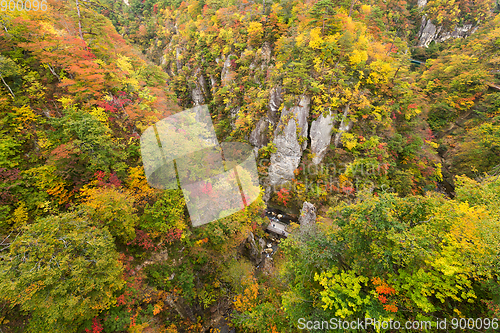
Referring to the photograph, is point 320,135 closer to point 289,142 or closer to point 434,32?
point 289,142

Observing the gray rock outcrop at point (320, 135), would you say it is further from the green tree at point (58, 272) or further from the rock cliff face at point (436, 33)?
the rock cliff face at point (436, 33)

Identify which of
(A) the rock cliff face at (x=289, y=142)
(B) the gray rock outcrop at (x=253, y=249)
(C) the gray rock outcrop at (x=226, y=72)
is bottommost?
(B) the gray rock outcrop at (x=253, y=249)

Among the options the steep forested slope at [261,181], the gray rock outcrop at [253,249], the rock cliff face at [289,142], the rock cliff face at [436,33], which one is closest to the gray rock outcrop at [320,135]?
the steep forested slope at [261,181]

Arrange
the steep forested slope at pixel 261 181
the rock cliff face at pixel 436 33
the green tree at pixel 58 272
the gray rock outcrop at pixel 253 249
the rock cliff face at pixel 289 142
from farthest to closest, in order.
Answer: the rock cliff face at pixel 436 33
the rock cliff face at pixel 289 142
the gray rock outcrop at pixel 253 249
the steep forested slope at pixel 261 181
the green tree at pixel 58 272

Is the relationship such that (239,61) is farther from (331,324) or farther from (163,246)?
(331,324)

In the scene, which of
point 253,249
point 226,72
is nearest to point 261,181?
point 253,249
